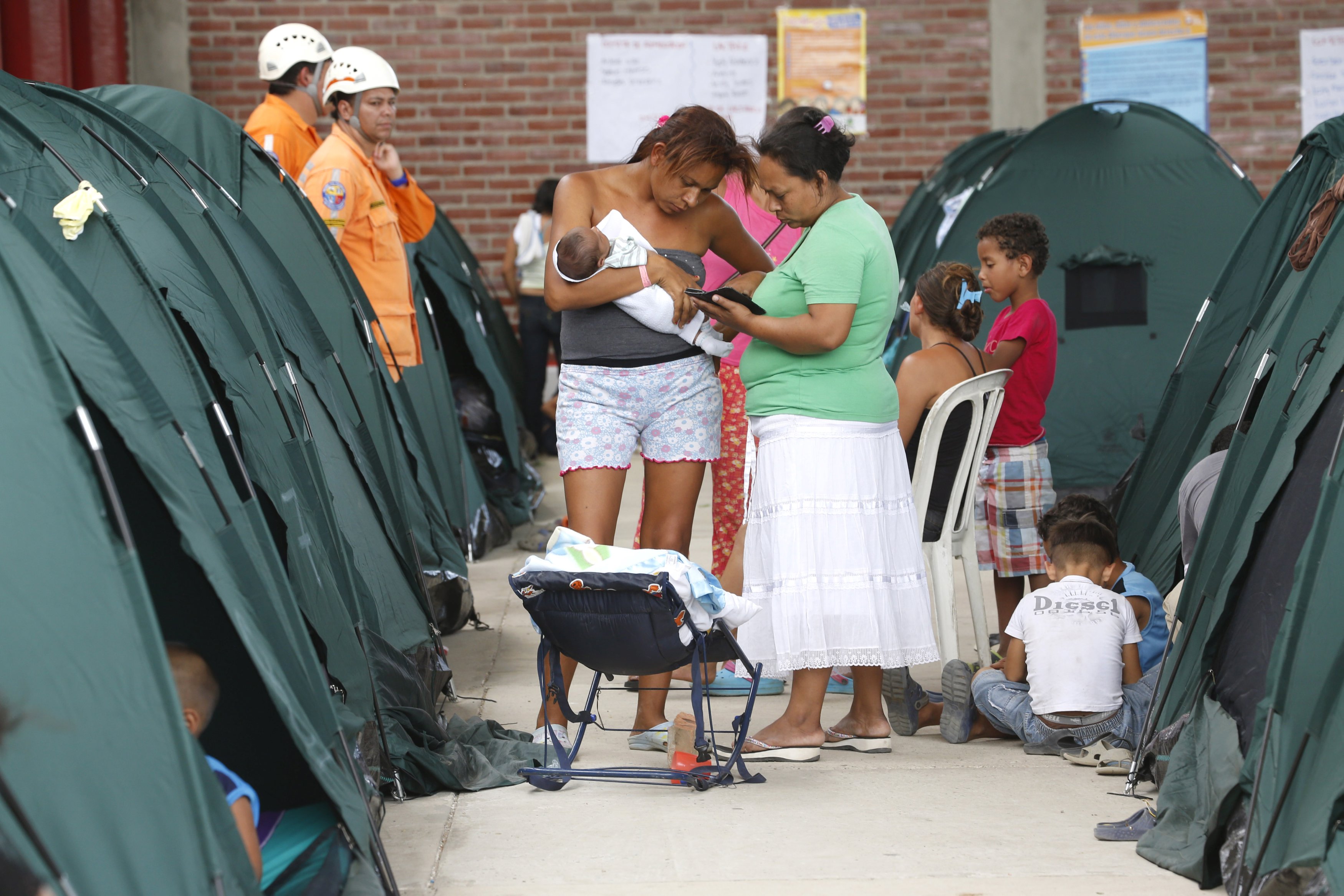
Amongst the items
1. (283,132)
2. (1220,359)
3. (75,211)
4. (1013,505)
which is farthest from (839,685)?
(283,132)

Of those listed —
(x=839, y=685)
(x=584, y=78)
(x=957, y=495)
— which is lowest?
(x=839, y=685)

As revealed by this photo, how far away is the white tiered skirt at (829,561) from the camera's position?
318 centimetres

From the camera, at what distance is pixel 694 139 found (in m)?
3.22

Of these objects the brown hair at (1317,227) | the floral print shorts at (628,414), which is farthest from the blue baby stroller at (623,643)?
the brown hair at (1317,227)

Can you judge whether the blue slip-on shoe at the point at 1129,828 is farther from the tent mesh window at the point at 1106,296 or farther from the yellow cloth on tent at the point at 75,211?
the tent mesh window at the point at 1106,296

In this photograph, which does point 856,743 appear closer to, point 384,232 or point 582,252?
point 582,252

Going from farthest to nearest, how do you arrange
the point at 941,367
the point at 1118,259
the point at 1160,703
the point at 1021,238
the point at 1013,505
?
the point at 1118,259
the point at 1021,238
the point at 1013,505
the point at 941,367
the point at 1160,703

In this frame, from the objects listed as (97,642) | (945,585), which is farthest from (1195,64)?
(97,642)

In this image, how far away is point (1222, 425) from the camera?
384cm

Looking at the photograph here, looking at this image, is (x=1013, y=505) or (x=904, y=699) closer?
(x=904, y=699)

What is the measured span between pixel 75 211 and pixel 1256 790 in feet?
7.64

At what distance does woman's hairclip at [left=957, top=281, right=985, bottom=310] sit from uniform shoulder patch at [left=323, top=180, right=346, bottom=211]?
6.45ft

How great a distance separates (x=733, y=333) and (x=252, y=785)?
57.6 inches

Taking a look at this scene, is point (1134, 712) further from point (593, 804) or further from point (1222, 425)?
point (593, 804)
